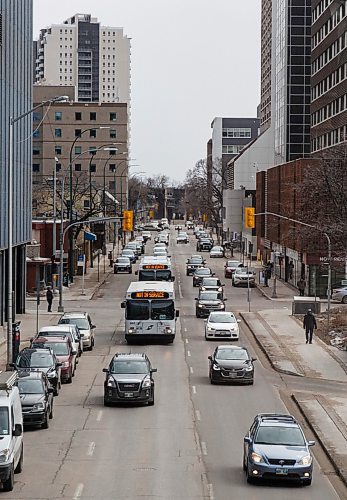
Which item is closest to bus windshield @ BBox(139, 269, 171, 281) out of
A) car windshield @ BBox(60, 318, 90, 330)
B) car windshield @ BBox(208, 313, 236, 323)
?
car windshield @ BBox(208, 313, 236, 323)

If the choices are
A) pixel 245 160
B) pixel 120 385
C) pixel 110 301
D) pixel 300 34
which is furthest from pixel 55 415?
pixel 245 160

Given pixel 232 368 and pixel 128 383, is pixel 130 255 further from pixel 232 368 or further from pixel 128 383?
pixel 128 383

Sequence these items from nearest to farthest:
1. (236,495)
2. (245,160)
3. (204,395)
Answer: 1. (236,495)
2. (204,395)
3. (245,160)

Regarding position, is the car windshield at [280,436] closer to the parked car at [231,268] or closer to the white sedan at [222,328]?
the white sedan at [222,328]

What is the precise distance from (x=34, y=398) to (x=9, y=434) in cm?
641

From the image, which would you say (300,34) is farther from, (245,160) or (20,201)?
(20,201)

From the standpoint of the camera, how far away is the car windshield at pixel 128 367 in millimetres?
29078

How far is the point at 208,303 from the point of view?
57125 millimetres

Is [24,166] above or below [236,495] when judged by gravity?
above

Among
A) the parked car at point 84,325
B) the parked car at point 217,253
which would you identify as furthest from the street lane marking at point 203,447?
the parked car at point 217,253

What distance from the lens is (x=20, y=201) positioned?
55.8 metres

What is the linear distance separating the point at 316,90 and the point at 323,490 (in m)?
76.4

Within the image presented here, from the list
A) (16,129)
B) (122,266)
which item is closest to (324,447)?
(16,129)

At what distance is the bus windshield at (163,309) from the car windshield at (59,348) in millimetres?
9399
